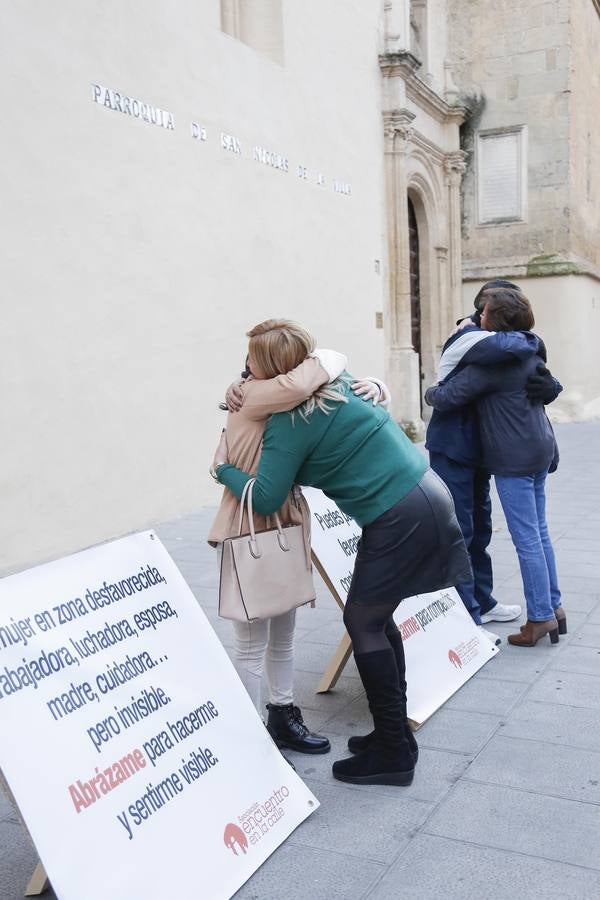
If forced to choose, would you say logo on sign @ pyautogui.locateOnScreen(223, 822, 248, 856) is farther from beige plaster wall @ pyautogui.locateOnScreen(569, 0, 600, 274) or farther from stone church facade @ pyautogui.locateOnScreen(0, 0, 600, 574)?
beige plaster wall @ pyautogui.locateOnScreen(569, 0, 600, 274)

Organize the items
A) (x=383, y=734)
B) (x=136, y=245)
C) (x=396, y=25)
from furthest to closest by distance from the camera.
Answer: (x=396, y=25), (x=136, y=245), (x=383, y=734)

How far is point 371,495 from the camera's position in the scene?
3008mm

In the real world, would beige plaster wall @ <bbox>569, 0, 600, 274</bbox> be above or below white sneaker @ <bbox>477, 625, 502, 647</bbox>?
above

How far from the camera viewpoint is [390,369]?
14.2 meters

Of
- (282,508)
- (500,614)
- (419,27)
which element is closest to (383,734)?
(282,508)

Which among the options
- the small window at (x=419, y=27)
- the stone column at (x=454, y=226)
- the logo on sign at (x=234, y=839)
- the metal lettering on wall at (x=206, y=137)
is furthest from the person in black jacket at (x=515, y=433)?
the small window at (x=419, y=27)

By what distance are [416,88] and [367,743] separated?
13.3 metres

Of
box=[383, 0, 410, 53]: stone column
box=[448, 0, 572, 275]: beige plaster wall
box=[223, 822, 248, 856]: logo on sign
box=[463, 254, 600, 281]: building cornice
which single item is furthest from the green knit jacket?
box=[448, 0, 572, 275]: beige plaster wall

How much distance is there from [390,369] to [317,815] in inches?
451

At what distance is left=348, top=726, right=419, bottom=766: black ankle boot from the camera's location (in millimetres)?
3299

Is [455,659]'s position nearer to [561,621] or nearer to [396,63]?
[561,621]

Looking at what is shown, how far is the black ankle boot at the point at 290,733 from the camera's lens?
3.50 meters

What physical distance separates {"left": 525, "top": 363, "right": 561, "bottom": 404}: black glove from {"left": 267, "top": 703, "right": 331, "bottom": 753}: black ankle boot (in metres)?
1.90

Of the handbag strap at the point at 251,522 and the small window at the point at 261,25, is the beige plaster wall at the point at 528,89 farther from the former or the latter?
the handbag strap at the point at 251,522
